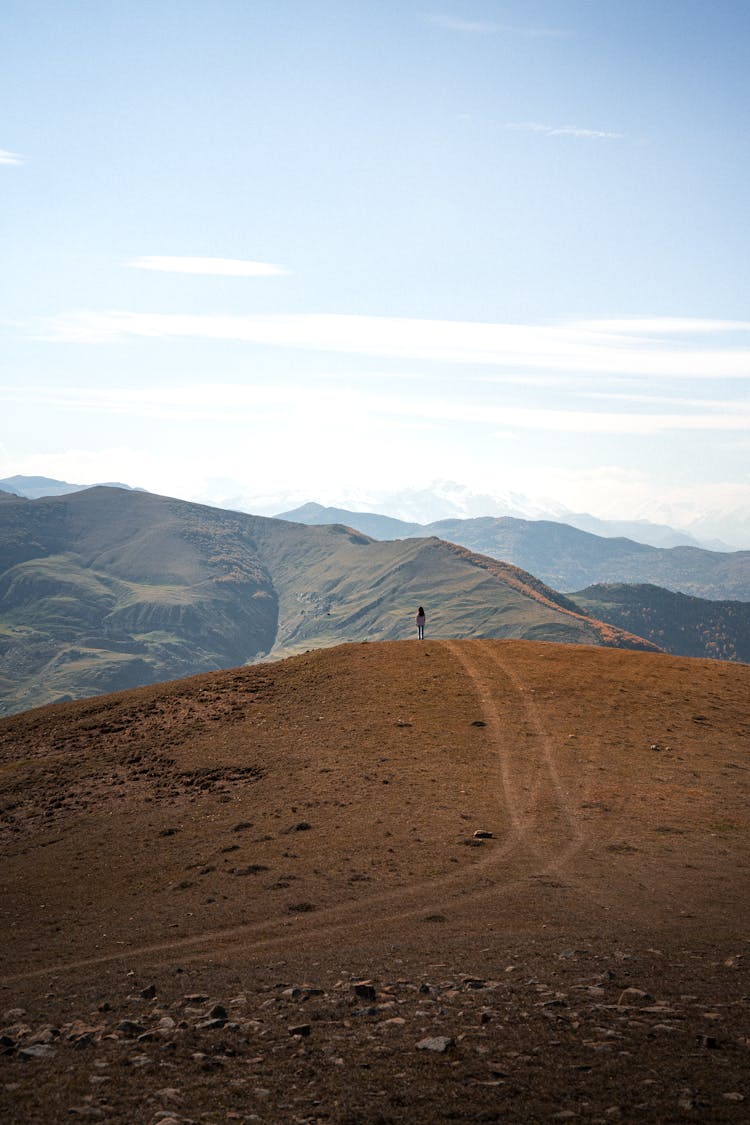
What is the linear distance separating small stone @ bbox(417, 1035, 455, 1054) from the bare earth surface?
8 centimetres

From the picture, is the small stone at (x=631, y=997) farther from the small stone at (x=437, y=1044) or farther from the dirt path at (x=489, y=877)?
the dirt path at (x=489, y=877)

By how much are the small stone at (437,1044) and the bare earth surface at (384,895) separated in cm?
8

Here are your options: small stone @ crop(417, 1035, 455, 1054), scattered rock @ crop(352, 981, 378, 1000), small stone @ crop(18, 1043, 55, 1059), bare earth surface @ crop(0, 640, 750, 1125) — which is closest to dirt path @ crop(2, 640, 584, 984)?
bare earth surface @ crop(0, 640, 750, 1125)

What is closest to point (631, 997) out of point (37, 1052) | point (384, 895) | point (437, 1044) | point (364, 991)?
point (437, 1044)

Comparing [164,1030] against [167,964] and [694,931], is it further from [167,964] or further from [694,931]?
[694,931]

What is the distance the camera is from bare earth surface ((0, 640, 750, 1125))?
595 inches

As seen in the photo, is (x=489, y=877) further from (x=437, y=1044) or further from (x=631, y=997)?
(x=437, y=1044)

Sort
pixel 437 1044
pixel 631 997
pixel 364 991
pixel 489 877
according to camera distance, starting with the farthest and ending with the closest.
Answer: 1. pixel 489 877
2. pixel 364 991
3. pixel 631 997
4. pixel 437 1044

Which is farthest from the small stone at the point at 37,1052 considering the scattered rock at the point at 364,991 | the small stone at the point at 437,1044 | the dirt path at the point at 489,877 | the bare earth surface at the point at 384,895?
the small stone at the point at 437,1044

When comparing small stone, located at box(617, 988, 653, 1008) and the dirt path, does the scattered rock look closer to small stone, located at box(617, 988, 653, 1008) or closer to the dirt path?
the dirt path

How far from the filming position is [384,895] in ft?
90.9

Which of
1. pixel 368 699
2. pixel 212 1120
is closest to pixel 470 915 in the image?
pixel 212 1120

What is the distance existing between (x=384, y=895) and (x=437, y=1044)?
1177 cm

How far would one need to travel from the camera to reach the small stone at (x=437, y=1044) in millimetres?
15953
